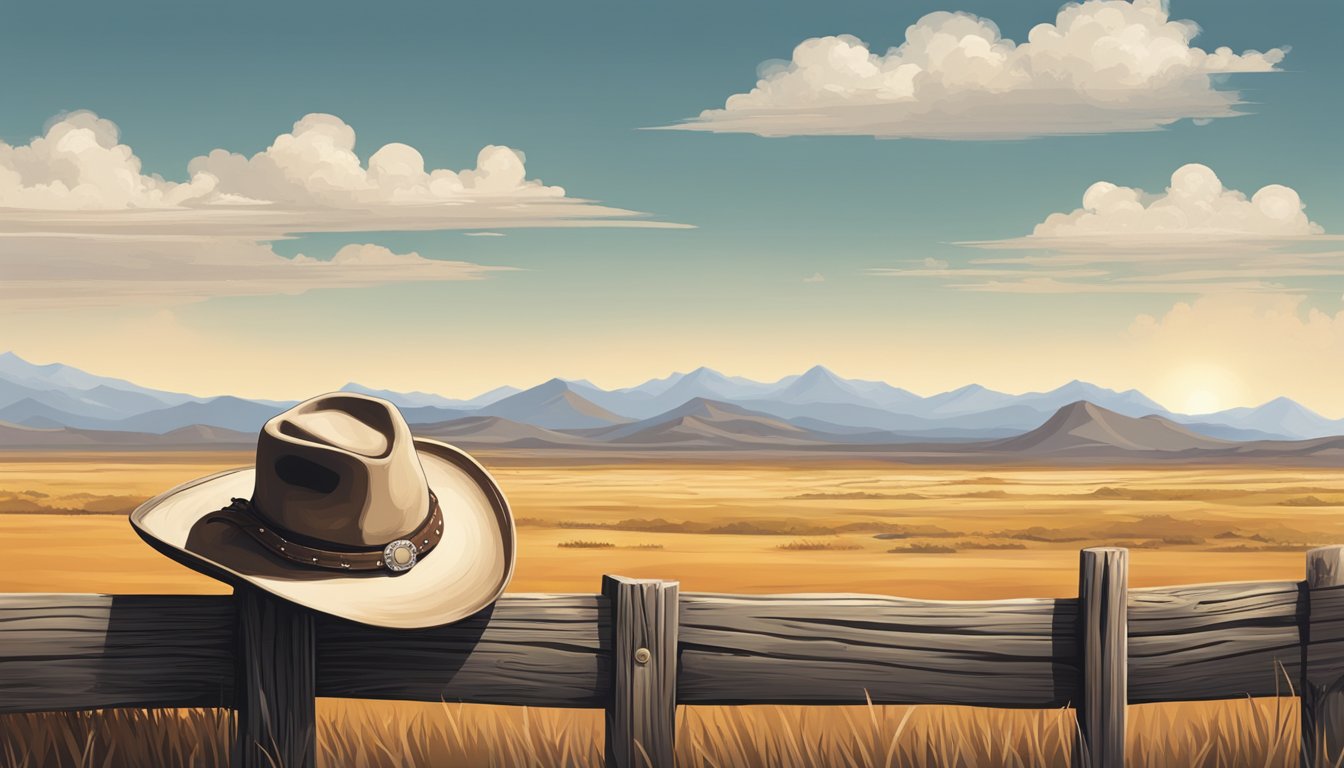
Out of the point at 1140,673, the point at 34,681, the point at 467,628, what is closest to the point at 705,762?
the point at 467,628

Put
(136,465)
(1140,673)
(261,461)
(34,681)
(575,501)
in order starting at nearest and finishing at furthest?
(261,461) → (34,681) → (1140,673) → (575,501) → (136,465)

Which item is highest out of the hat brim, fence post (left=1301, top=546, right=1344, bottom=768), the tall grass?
the hat brim

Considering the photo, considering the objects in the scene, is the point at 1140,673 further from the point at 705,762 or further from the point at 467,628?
the point at 467,628

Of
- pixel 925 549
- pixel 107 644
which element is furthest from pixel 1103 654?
pixel 925 549

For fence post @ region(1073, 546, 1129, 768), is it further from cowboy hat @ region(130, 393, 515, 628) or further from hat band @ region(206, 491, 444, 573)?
hat band @ region(206, 491, 444, 573)

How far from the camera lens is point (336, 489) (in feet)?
12.5

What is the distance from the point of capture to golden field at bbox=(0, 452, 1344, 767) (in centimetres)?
452

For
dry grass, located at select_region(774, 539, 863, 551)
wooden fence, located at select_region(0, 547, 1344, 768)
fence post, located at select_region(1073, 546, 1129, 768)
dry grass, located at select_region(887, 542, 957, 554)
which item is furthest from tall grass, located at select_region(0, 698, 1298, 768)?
dry grass, located at select_region(774, 539, 863, 551)

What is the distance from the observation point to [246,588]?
157 inches

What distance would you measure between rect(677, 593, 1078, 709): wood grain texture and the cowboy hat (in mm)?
701

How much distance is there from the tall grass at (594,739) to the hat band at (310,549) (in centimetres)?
74

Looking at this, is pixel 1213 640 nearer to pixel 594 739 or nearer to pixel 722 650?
pixel 722 650

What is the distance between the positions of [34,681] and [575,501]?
31082 mm

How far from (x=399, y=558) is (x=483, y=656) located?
483mm
